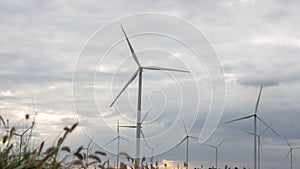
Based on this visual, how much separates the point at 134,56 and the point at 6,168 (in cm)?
1615

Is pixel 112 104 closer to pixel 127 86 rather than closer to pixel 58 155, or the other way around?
pixel 127 86

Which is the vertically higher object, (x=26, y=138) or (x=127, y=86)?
(x=127, y=86)

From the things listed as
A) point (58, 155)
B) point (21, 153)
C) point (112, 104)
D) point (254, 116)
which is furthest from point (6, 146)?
point (254, 116)

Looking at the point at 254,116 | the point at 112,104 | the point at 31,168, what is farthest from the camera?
the point at 254,116

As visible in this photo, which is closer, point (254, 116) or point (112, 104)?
point (112, 104)

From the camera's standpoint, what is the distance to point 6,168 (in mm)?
11078

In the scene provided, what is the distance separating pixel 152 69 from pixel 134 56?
1.17m

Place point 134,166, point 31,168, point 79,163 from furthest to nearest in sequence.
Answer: point 134,166 < point 79,163 < point 31,168

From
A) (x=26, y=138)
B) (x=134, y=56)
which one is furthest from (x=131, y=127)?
(x=26, y=138)

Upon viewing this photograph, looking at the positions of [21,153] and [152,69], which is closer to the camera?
[21,153]

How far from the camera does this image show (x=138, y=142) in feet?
65.1

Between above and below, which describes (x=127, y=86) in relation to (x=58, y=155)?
above

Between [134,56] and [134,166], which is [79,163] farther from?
[134,56]

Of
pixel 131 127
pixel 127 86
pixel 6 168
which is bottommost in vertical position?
pixel 6 168
